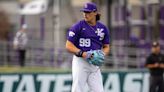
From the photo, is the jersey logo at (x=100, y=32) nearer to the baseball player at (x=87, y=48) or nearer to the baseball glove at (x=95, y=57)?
the baseball player at (x=87, y=48)

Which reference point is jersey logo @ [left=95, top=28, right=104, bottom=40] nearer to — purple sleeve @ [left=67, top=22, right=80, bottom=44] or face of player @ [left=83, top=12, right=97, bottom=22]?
face of player @ [left=83, top=12, right=97, bottom=22]

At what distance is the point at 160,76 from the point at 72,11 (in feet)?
43.8

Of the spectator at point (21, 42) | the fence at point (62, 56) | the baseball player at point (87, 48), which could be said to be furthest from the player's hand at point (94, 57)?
the fence at point (62, 56)

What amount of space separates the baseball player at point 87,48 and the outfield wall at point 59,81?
4.42 meters

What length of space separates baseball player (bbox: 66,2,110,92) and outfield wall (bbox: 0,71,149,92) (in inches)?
174

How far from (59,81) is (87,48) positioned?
5136 millimetres

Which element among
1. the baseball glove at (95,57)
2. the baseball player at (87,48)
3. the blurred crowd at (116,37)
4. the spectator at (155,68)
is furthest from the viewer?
the blurred crowd at (116,37)

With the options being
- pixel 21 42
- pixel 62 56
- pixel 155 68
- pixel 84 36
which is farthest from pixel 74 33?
pixel 62 56

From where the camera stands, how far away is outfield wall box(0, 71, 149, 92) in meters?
15.1

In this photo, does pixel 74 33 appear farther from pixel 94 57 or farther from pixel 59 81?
pixel 59 81

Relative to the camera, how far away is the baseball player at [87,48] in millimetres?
10766

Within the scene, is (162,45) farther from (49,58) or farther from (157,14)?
(49,58)

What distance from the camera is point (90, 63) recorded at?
1080cm

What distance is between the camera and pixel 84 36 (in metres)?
10.9
